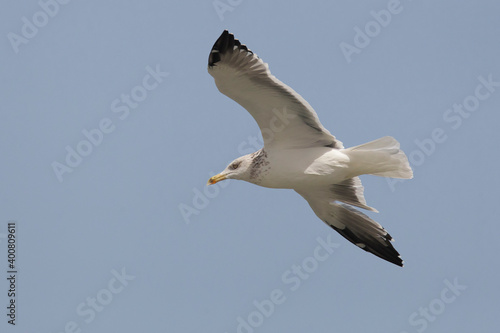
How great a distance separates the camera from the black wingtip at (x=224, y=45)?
6.76 metres

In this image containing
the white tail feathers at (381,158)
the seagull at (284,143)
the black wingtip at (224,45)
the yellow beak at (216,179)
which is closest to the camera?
the black wingtip at (224,45)

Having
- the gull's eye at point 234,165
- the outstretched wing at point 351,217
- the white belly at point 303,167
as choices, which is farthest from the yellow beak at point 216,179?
the outstretched wing at point 351,217

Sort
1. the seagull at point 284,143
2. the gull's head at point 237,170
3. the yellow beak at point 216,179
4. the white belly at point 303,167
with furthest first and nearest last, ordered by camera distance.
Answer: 1. the yellow beak at point 216,179
2. the gull's head at point 237,170
3. the white belly at point 303,167
4. the seagull at point 284,143

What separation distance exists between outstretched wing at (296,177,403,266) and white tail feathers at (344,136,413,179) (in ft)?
2.81

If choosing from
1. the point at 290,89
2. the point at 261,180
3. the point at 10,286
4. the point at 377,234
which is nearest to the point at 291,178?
the point at 261,180

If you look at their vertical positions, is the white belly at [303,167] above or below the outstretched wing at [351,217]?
above

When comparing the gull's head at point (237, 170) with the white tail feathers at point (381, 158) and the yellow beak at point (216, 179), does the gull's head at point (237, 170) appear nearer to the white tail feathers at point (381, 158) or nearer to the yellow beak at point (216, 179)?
the yellow beak at point (216, 179)

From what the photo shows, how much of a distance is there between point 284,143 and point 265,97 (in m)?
0.64

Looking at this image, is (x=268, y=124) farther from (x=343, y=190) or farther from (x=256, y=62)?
(x=343, y=190)

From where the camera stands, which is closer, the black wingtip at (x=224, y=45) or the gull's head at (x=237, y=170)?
the black wingtip at (x=224, y=45)

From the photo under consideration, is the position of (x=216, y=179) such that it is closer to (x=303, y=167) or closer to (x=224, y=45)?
(x=303, y=167)

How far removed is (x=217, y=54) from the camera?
6.80 meters

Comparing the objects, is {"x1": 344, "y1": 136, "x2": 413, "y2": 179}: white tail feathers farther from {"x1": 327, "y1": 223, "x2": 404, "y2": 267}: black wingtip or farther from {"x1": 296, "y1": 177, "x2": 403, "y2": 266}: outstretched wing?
{"x1": 327, "y1": 223, "x2": 404, "y2": 267}: black wingtip

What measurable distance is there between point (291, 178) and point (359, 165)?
0.69m
